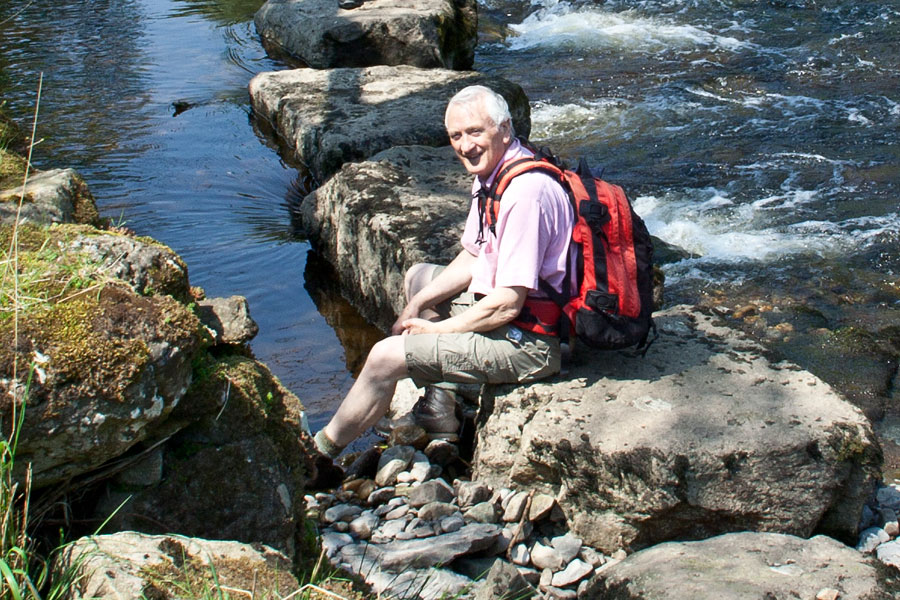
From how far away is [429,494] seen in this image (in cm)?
404

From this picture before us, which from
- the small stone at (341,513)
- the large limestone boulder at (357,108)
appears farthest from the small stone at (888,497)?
the large limestone boulder at (357,108)

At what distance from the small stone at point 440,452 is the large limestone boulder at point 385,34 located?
6.62 metres

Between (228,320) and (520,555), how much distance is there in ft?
5.43

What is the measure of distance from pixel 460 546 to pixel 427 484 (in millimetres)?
480

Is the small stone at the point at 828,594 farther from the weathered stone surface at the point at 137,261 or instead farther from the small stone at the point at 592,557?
the weathered stone surface at the point at 137,261

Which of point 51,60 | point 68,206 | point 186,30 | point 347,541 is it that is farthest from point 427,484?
point 186,30

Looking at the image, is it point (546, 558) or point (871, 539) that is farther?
point (871, 539)

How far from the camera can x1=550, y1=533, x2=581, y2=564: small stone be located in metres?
3.67

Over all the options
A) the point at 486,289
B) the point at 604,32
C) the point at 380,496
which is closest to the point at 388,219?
the point at 486,289

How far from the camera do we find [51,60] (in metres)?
11.5

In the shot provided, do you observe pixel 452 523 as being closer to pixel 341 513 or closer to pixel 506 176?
pixel 341 513

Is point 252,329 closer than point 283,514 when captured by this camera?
No

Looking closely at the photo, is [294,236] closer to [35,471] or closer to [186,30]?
[35,471]

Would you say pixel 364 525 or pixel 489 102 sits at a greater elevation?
pixel 489 102
